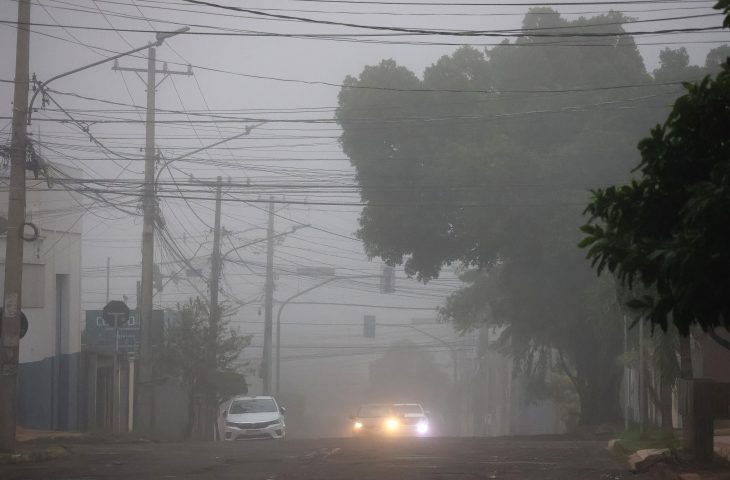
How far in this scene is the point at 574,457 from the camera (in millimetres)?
18328

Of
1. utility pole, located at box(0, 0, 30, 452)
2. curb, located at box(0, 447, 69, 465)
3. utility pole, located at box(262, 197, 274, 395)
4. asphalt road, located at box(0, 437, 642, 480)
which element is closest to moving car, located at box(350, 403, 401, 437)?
asphalt road, located at box(0, 437, 642, 480)

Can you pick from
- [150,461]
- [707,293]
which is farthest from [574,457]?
[707,293]

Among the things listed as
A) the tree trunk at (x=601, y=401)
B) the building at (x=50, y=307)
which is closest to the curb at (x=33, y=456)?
the building at (x=50, y=307)

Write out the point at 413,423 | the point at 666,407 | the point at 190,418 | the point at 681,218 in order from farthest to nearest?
the point at 190,418, the point at 413,423, the point at 666,407, the point at 681,218

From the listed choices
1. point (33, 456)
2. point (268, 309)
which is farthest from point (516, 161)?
point (33, 456)

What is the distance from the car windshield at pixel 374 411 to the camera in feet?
102

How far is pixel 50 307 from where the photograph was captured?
116 ft

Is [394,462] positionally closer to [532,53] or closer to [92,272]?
[532,53]

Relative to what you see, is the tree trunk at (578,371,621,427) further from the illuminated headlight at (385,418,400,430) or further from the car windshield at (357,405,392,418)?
the illuminated headlight at (385,418,400,430)

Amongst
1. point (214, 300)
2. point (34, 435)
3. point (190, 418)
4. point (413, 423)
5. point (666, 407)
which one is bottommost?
point (190, 418)

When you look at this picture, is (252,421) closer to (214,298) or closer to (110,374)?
(214,298)

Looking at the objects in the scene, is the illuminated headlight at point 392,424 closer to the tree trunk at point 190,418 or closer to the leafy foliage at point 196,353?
the tree trunk at point 190,418

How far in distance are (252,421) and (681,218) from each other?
24.5 metres

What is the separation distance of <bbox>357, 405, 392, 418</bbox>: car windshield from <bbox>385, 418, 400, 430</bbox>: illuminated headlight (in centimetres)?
36
